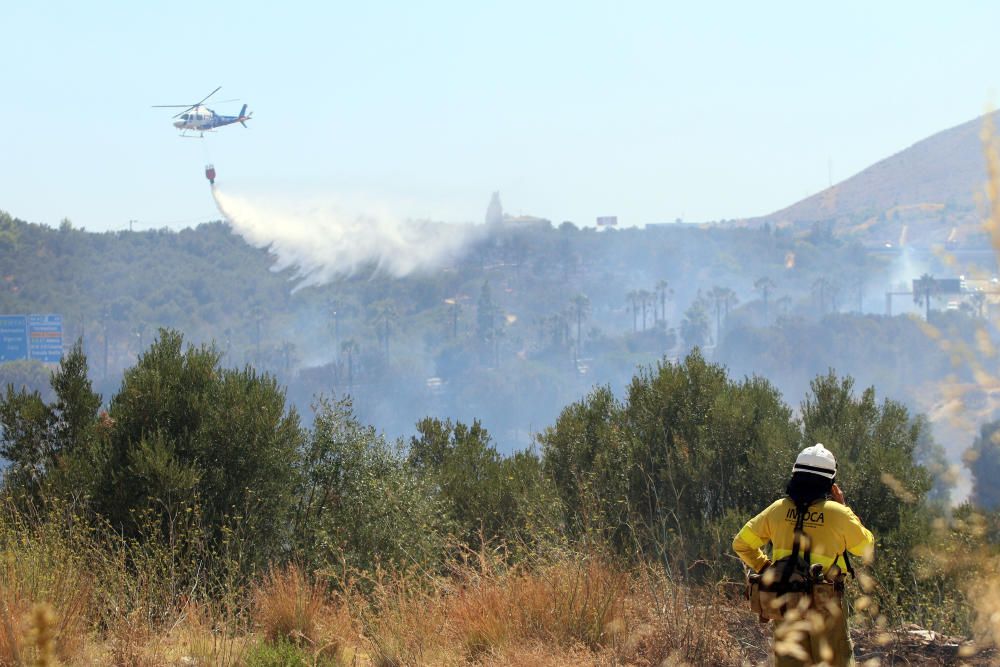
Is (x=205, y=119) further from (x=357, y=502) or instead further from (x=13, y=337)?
(x=357, y=502)

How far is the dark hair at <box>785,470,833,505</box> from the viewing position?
5.29 m

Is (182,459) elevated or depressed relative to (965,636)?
elevated

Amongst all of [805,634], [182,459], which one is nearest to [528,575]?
[805,634]

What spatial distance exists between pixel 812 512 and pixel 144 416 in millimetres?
9180

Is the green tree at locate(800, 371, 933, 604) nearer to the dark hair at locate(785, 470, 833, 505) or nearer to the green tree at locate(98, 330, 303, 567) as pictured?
the dark hair at locate(785, 470, 833, 505)

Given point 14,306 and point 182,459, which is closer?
point 182,459

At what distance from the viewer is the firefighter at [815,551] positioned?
5195mm

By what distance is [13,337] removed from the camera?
6206 inches

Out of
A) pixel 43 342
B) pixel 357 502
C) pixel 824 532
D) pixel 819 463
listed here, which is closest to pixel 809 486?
pixel 819 463

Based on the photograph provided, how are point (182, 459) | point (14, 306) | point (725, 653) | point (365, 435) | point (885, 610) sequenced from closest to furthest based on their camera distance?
point (725, 653)
point (885, 610)
point (182, 459)
point (365, 435)
point (14, 306)

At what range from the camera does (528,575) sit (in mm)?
7367

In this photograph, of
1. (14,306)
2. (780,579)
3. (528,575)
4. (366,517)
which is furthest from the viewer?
(14,306)

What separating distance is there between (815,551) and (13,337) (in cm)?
16842

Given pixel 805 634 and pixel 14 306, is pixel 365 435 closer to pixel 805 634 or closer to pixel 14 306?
pixel 805 634
